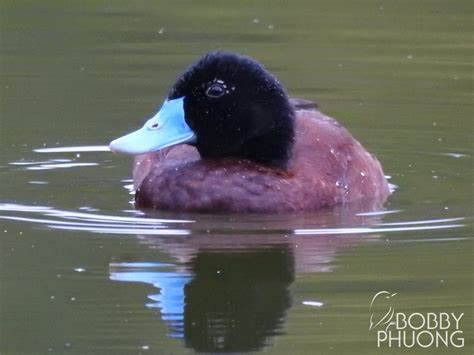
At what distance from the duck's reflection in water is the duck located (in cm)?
55

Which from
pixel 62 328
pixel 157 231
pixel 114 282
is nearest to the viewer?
pixel 62 328

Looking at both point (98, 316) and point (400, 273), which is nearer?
point (98, 316)

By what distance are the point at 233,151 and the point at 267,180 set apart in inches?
14.8

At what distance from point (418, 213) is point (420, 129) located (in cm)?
262

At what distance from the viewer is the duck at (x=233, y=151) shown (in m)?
8.99

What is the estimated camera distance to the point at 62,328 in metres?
6.91

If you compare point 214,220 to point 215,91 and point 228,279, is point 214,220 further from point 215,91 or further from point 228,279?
point 228,279

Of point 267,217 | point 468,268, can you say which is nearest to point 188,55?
point 267,217

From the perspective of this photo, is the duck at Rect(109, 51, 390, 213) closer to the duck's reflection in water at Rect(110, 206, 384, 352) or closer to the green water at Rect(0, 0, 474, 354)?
the green water at Rect(0, 0, 474, 354)

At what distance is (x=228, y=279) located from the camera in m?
7.77

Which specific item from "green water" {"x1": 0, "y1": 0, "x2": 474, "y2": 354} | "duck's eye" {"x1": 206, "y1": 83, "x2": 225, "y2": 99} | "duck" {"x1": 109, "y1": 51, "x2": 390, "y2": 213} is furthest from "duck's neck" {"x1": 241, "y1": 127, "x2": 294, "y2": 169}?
"green water" {"x1": 0, "y1": 0, "x2": 474, "y2": 354}

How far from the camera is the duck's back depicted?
8.96 meters

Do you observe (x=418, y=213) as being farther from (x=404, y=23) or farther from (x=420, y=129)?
(x=404, y=23)

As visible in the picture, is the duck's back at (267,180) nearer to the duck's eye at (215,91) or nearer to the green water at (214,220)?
the green water at (214,220)
